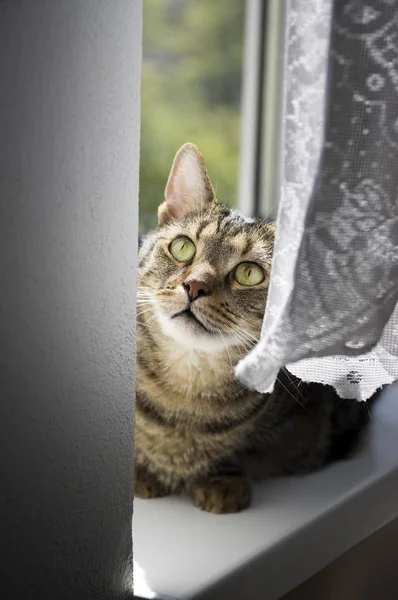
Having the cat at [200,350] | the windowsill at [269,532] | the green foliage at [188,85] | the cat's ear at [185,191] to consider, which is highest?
the green foliage at [188,85]

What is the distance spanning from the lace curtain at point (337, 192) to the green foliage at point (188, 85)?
1035mm

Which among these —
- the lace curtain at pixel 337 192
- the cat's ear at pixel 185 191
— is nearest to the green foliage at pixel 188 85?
the cat's ear at pixel 185 191

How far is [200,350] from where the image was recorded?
1.03m

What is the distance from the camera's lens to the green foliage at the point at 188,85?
72.7 inches

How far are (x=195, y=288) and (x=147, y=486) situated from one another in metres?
0.34

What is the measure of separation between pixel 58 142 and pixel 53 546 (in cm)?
40

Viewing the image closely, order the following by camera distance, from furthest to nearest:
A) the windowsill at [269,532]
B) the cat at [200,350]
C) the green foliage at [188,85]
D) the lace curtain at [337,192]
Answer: the green foliage at [188,85]
the cat at [200,350]
the windowsill at [269,532]
the lace curtain at [337,192]

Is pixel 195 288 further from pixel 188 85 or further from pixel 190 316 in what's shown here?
pixel 188 85

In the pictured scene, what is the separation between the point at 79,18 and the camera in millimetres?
615

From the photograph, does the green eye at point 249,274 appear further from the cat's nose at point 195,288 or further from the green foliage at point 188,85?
the green foliage at point 188,85

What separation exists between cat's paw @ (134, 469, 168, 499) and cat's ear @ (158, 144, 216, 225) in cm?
40

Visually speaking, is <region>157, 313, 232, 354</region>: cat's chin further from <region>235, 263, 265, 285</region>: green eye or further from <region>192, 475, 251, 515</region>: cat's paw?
<region>192, 475, 251, 515</region>: cat's paw

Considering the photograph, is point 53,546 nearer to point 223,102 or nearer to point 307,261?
point 307,261

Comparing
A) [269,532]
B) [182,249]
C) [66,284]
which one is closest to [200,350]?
[182,249]
